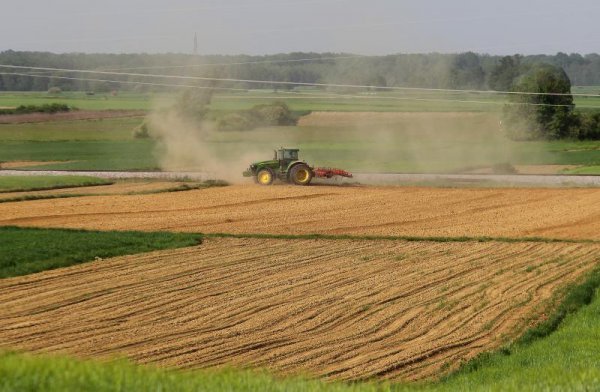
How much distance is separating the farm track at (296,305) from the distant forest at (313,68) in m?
44.0

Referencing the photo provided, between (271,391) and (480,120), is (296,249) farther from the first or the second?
(480,120)

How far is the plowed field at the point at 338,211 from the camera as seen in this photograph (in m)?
37.2

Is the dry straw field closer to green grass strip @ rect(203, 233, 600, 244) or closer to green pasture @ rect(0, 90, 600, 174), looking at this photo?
green grass strip @ rect(203, 233, 600, 244)

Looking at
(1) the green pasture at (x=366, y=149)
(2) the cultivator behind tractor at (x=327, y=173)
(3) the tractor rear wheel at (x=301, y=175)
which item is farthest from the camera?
(1) the green pasture at (x=366, y=149)

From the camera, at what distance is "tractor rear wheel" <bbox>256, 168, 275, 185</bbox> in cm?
5297

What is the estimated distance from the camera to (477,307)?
22.4m

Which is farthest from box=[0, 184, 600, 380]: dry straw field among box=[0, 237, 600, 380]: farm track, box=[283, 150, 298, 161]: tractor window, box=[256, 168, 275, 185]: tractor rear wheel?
box=[283, 150, 298, 161]: tractor window

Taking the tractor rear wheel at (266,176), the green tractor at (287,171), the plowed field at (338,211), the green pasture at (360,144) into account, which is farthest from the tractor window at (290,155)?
the green pasture at (360,144)

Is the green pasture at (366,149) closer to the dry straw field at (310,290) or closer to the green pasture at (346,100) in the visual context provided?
the green pasture at (346,100)

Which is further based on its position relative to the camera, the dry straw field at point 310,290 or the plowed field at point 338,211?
the plowed field at point 338,211

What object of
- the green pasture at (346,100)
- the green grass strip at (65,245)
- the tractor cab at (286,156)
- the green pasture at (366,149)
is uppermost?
the green pasture at (346,100)

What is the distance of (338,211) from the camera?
42.7 meters

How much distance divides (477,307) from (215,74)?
2041 inches

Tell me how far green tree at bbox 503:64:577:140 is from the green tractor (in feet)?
100
